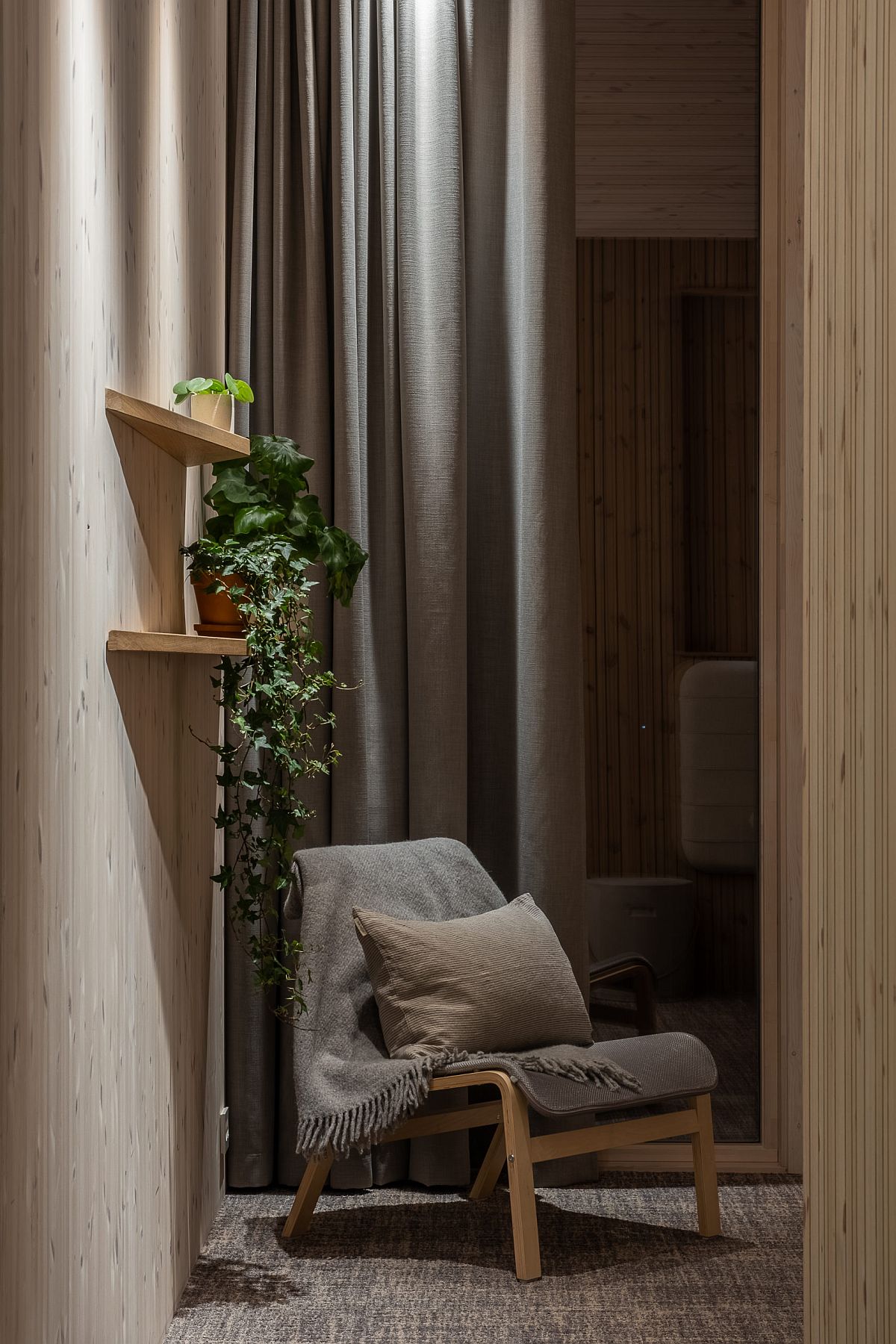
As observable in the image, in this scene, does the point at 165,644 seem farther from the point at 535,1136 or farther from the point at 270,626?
the point at 535,1136

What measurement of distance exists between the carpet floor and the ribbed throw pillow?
42cm

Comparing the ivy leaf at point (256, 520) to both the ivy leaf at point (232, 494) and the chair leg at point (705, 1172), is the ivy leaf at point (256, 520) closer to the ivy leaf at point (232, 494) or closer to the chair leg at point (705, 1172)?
the ivy leaf at point (232, 494)

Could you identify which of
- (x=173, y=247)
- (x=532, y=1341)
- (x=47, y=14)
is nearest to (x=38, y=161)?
(x=47, y=14)

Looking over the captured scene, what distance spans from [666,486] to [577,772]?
78 cm

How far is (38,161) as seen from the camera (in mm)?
1508

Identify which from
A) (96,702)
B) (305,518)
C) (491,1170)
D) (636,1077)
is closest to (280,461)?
(305,518)

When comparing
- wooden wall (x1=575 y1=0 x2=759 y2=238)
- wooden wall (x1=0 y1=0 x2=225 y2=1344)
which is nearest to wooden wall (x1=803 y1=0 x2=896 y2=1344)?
wooden wall (x1=0 y1=0 x2=225 y2=1344)

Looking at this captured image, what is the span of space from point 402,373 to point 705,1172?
1.92 m

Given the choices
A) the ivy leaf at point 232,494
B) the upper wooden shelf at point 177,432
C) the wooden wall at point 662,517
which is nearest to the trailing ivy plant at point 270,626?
the ivy leaf at point 232,494

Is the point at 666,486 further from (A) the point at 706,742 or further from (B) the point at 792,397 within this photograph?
(A) the point at 706,742

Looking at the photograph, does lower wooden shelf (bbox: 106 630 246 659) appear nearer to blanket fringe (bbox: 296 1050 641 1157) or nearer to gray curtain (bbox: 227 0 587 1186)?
gray curtain (bbox: 227 0 587 1186)

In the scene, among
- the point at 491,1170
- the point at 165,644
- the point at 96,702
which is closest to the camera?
the point at 96,702

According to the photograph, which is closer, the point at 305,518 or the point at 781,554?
the point at 305,518

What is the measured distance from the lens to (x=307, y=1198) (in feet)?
8.75
